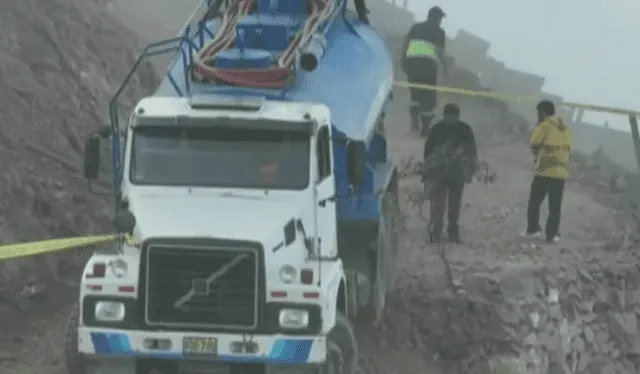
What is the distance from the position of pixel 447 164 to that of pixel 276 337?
21.0ft

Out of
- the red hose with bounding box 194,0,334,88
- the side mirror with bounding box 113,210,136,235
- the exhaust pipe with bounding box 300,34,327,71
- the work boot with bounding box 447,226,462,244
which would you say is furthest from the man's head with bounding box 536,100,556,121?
the side mirror with bounding box 113,210,136,235

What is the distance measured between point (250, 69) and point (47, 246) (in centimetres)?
306

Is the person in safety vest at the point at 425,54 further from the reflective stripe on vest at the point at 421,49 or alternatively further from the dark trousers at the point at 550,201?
the dark trousers at the point at 550,201

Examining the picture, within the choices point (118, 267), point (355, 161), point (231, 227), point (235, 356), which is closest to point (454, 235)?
point (355, 161)

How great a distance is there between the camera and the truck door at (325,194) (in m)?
11.4

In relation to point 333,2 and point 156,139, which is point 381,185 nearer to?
point 333,2

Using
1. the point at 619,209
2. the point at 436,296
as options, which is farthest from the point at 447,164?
the point at 619,209

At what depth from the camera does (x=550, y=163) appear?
16844 mm

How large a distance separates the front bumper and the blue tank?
6.78 feet

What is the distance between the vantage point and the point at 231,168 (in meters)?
11.2

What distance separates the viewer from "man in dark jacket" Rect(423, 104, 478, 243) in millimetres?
16266

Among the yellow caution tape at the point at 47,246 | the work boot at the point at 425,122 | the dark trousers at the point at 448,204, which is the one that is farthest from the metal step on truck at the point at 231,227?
the work boot at the point at 425,122

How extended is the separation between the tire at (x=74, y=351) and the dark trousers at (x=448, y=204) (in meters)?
6.47

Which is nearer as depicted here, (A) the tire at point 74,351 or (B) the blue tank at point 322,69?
(A) the tire at point 74,351
